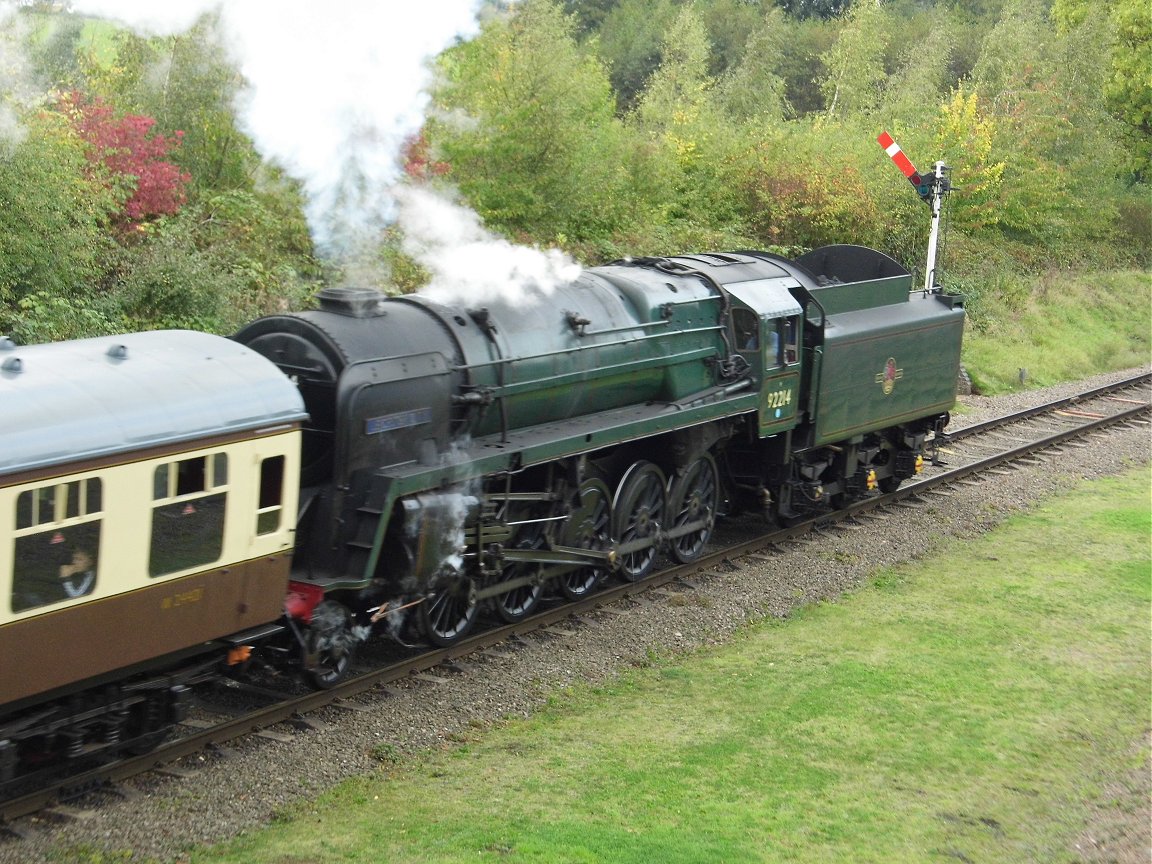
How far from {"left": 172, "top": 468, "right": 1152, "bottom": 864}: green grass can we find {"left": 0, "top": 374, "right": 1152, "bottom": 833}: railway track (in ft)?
3.40

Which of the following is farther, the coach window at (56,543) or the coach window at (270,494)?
the coach window at (270,494)

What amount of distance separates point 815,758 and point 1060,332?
24.7 meters

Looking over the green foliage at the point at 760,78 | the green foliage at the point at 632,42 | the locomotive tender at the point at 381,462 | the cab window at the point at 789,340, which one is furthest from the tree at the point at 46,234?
the green foliage at the point at 632,42

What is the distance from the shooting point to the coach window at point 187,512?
6.91m

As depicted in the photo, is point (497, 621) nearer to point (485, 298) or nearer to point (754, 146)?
point (485, 298)

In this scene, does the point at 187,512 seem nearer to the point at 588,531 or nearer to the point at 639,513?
the point at 588,531

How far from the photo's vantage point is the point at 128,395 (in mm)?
6828

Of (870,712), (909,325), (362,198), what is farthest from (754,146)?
(870,712)

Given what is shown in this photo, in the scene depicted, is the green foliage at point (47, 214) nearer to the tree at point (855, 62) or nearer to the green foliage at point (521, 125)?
the green foliage at point (521, 125)

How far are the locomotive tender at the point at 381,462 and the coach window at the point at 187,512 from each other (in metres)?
0.01

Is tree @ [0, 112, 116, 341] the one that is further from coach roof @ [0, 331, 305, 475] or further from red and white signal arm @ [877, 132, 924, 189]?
red and white signal arm @ [877, 132, 924, 189]

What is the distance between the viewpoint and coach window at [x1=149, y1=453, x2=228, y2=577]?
691 cm

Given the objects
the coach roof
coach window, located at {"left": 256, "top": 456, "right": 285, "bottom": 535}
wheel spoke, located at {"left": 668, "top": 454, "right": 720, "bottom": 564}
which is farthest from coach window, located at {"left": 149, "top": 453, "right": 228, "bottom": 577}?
wheel spoke, located at {"left": 668, "top": 454, "right": 720, "bottom": 564}

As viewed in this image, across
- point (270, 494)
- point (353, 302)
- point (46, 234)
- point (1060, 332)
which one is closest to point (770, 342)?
point (353, 302)
